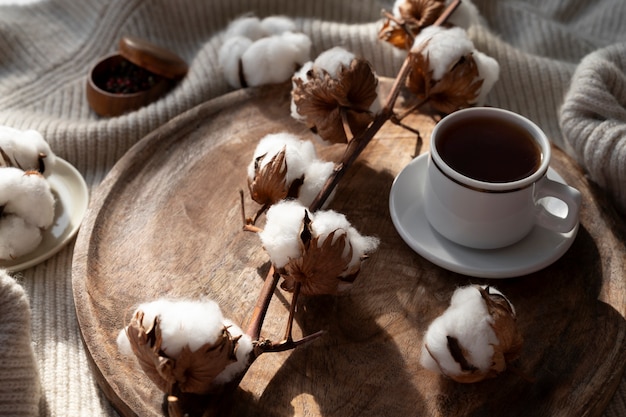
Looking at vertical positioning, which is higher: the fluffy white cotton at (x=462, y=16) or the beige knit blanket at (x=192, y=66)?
the fluffy white cotton at (x=462, y=16)

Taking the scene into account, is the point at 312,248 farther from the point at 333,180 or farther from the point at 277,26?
the point at 277,26

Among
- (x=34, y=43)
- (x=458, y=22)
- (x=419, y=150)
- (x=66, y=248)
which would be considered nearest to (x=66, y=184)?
(x=66, y=248)

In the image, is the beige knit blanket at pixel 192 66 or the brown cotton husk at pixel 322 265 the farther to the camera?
the beige knit blanket at pixel 192 66

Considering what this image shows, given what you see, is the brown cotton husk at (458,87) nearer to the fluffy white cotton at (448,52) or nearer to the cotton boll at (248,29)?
the fluffy white cotton at (448,52)

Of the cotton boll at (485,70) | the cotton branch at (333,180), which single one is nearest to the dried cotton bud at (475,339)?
the cotton branch at (333,180)

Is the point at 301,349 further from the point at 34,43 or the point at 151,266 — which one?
the point at 34,43

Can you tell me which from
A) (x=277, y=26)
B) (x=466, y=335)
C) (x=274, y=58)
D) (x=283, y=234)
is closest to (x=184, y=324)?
(x=283, y=234)

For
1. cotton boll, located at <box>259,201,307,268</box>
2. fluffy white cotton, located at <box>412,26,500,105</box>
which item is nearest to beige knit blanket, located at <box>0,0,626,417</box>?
fluffy white cotton, located at <box>412,26,500,105</box>

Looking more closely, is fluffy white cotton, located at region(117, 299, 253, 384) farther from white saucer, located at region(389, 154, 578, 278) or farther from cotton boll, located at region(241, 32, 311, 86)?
cotton boll, located at region(241, 32, 311, 86)
